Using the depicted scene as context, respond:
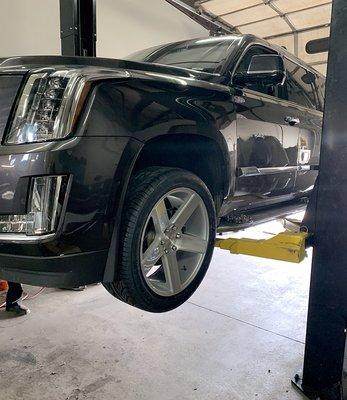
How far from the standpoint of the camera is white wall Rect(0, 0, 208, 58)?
3.90 meters

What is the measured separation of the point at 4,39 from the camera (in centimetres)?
379

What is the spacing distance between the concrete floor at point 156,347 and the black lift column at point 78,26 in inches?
81.4

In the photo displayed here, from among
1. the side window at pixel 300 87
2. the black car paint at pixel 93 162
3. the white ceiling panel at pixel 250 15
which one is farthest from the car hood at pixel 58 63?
the white ceiling panel at pixel 250 15

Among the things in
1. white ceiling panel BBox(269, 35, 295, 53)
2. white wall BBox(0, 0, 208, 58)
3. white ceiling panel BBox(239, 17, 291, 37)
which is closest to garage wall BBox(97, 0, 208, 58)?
white wall BBox(0, 0, 208, 58)

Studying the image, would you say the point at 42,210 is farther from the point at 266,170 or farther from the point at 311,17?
the point at 311,17

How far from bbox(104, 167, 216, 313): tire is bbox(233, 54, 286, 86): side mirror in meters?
0.68

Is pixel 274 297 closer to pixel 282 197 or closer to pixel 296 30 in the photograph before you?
pixel 282 197

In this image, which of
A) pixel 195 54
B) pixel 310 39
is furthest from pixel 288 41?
pixel 195 54

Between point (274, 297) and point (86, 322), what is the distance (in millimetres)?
1680

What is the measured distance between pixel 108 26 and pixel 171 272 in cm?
440

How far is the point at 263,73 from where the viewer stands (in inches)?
73.5

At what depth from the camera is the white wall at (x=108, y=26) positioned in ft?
12.8

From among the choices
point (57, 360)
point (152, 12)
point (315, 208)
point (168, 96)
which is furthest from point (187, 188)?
point (152, 12)

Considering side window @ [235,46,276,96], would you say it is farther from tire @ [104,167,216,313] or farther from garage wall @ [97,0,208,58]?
garage wall @ [97,0,208,58]
